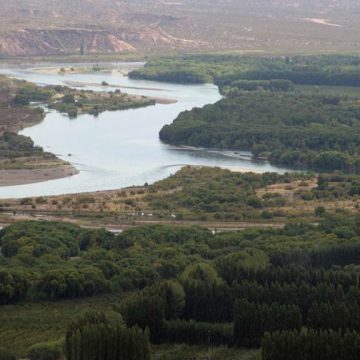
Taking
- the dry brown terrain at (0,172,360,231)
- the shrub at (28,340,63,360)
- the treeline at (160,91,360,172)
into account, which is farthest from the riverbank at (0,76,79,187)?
the shrub at (28,340,63,360)

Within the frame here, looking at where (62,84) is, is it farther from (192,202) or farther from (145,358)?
(145,358)

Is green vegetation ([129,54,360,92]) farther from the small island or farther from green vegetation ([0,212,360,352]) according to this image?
green vegetation ([0,212,360,352])

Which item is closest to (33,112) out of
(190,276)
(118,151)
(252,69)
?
(118,151)

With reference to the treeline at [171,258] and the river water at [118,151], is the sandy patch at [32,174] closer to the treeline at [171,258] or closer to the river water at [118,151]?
the river water at [118,151]

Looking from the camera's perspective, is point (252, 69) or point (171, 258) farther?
point (252, 69)

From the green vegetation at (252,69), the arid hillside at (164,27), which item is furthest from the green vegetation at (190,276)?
the arid hillside at (164,27)

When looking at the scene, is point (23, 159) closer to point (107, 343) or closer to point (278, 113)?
point (278, 113)
